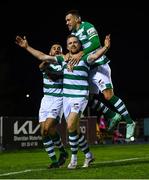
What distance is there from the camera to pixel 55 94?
11102 mm

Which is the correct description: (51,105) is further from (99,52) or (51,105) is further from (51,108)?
(99,52)

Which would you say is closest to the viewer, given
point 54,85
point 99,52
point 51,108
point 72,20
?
point 99,52

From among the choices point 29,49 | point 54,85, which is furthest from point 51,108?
point 29,49

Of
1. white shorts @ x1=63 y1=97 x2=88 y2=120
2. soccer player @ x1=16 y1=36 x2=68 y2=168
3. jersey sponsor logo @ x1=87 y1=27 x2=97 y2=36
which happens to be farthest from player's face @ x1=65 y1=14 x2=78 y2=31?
white shorts @ x1=63 y1=97 x2=88 y2=120

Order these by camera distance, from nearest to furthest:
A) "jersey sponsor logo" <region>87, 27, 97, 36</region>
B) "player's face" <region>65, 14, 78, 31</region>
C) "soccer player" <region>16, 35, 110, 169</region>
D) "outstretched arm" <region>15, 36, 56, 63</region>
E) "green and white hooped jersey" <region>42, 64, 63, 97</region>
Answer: "soccer player" <region>16, 35, 110, 169</region> → "outstretched arm" <region>15, 36, 56, 63</region> → "jersey sponsor logo" <region>87, 27, 97, 36</region> → "player's face" <region>65, 14, 78, 31</region> → "green and white hooped jersey" <region>42, 64, 63, 97</region>

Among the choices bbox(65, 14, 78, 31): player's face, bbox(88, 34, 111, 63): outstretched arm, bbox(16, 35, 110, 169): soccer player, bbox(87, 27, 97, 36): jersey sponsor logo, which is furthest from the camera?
bbox(65, 14, 78, 31): player's face

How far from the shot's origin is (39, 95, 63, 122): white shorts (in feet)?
36.0

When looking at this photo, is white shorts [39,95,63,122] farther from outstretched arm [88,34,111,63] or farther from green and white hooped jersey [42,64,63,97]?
outstretched arm [88,34,111,63]

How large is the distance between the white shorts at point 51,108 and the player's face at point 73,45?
1240 millimetres

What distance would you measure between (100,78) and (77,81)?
0.65 m

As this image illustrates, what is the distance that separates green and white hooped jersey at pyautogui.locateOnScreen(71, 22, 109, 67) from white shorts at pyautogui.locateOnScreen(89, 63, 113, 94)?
0.39 ft

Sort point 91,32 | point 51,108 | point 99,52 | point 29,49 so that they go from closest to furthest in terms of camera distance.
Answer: point 99,52, point 29,49, point 91,32, point 51,108

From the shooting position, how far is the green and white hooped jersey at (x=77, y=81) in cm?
1015

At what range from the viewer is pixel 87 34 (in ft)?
34.5
